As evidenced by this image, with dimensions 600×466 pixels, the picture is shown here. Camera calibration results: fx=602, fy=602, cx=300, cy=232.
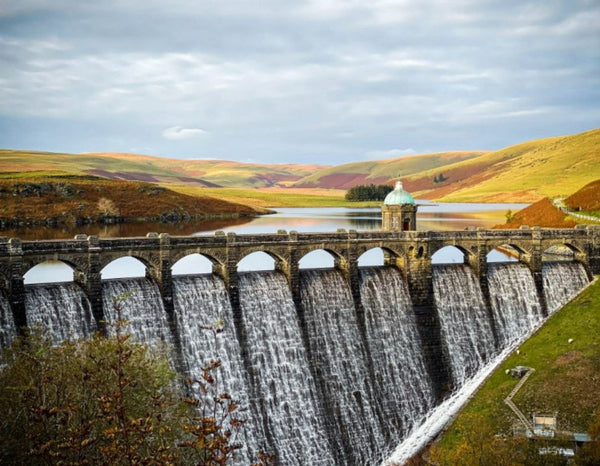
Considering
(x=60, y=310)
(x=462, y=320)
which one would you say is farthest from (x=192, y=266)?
(x=60, y=310)

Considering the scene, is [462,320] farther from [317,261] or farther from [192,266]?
[192,266]

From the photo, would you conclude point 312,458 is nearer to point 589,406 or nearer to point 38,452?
point 589,406

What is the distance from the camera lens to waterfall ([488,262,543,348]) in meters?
75.8

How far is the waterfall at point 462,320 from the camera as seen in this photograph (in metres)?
70.9

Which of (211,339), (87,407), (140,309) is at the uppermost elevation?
(87,407)

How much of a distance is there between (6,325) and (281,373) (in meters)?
25.6

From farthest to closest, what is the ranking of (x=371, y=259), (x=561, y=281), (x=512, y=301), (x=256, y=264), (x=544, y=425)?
(x=371, y=259) < (x=256, y=264) < (x=561, y=281) < (x=512, y=301) < (x=544, y=425)

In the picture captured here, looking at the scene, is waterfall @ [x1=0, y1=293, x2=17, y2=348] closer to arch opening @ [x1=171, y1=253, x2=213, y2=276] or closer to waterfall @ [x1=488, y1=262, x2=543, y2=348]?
arch opening @ [x1=171, y1=253, x2=213, y2=276]

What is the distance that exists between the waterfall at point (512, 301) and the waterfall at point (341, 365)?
66.9 ft

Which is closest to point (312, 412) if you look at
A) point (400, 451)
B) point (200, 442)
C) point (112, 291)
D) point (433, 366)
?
point (400, 451)

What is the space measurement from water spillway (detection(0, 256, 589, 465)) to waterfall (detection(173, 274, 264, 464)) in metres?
0.11

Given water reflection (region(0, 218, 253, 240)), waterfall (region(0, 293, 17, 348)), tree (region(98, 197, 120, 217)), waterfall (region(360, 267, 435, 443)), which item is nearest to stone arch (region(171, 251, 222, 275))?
water reflection (region(0, 218, 253, 240))

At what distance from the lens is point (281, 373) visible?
198 feet

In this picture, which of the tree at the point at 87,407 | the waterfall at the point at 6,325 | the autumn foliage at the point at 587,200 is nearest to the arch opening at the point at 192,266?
the waterfall at the point at 6,325
